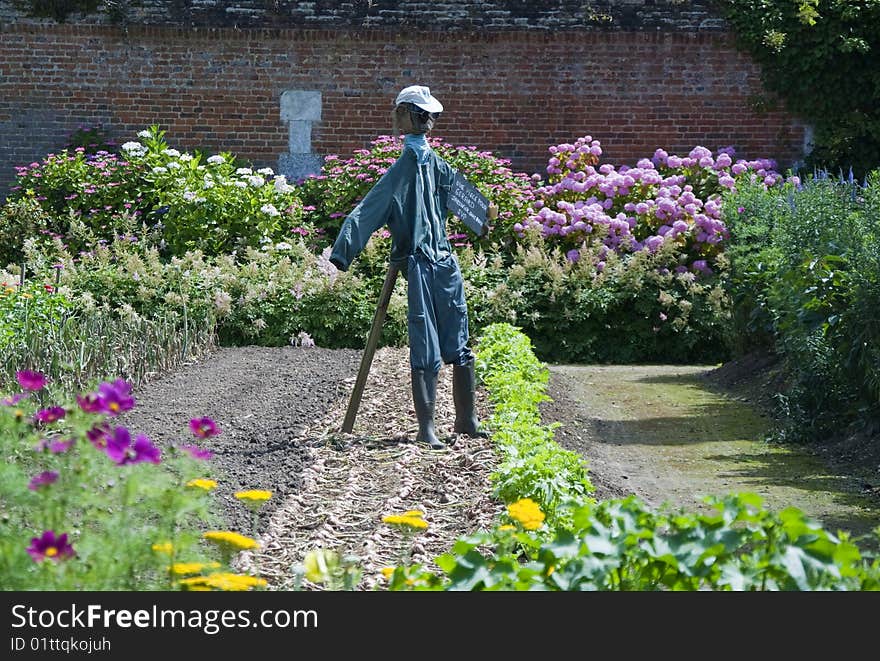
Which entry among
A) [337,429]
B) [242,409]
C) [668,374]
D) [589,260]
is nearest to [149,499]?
[337,429]

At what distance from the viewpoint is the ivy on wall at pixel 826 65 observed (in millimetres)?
14398

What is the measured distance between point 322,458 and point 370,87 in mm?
9398

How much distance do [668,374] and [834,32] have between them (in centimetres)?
559

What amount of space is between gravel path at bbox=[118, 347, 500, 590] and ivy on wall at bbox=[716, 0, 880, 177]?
281 inches

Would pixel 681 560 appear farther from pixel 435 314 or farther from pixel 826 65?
pixel 826 65

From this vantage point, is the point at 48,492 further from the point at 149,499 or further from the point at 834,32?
the point at 834,32

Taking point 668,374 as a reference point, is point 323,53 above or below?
Result: above

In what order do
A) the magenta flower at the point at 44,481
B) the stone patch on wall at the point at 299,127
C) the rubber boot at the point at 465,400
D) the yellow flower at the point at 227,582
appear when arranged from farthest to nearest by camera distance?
the stone patch on wall at the point at 299,127
the rubber boot at the point at 465,400
the yellow flower at the point at 227,582
the magenta flower at the point at 44,481

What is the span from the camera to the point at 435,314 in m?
6.86

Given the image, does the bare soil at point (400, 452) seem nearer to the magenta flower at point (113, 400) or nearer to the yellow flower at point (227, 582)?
the yellow flower at point (227, 582)

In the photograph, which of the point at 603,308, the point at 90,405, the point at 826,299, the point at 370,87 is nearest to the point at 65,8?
the point at 370,87

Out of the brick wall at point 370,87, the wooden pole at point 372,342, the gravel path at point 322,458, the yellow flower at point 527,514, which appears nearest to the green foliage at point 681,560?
the yellow flower at point 527,514

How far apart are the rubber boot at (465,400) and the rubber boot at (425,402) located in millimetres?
186
